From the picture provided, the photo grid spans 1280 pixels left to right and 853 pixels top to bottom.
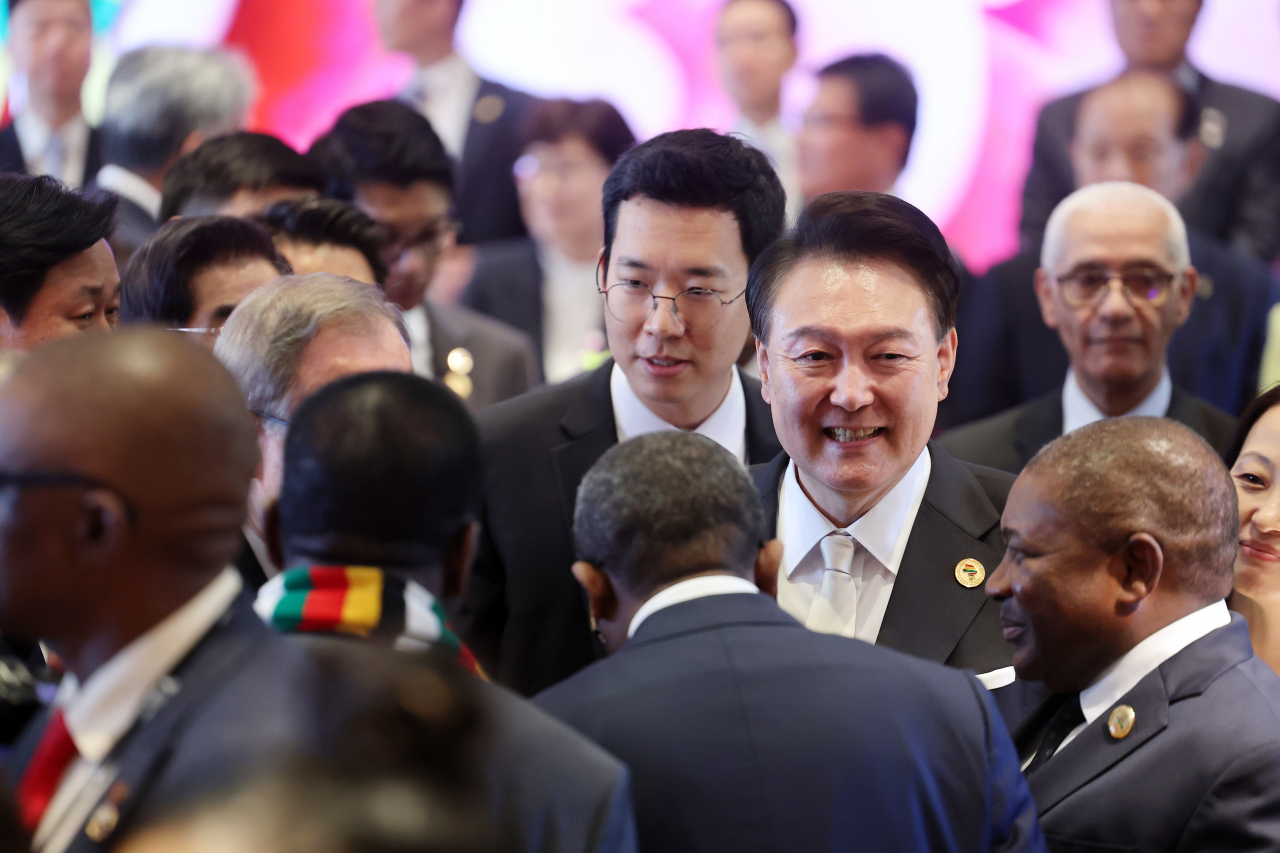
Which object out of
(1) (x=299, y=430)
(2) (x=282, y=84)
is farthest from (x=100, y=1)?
(1) (x=299, y=430)

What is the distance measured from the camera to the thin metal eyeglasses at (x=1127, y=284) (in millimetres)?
4293

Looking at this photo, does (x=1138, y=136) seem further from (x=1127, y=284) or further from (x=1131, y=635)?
(x=1131, y=635)

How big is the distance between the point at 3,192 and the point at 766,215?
1755 mm

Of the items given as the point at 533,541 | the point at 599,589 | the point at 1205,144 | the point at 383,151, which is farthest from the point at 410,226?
the point at 1205,144

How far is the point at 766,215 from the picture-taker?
332cm

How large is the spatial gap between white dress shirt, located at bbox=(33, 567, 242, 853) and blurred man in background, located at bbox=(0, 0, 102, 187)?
5153mm

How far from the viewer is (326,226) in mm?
3957

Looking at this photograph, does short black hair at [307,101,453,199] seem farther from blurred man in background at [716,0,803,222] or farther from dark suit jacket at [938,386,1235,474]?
blurred man in background at [716,0,803,222]

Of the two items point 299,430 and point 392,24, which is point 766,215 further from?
point 392,24

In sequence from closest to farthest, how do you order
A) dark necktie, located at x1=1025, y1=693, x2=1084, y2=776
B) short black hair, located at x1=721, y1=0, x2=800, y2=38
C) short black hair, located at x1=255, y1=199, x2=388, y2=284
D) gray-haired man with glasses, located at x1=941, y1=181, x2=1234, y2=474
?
1. dark necktie, located at x1=1025, y1=693, x2=1084, y2=776
2. short black hair, located at x1=255, y1=199, x2=388, y2=284
3. gray-haired man with glasses, located at x1=941, y1=181, x2=1234, y2=474
4. short black hair, located at x1=721, y1=0, x2=800, y2=38

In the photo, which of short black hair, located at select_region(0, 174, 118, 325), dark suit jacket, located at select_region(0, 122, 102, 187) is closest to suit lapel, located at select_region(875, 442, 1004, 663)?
short black hair, located at select_region(0, 174, 118, 325)

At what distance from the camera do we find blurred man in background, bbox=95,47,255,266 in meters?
4.90

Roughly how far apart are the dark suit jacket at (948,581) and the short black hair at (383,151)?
7.28 feet

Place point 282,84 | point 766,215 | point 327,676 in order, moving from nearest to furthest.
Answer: point 327,676, point 766,215, point 282,84
